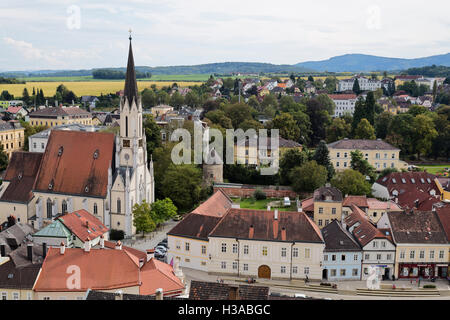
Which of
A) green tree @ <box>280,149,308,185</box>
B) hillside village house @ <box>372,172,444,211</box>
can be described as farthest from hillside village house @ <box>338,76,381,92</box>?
hillside village house @ <box>372,172,444,211</box>

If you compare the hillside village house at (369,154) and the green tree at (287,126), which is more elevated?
the green tree at (287,126)

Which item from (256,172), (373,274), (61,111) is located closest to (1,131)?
(61,111)

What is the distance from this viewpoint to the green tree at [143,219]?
44.3 m

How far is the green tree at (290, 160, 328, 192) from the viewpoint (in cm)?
5803

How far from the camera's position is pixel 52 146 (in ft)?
156

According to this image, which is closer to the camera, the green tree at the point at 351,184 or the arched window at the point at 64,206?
the arched window at the point at 64,206

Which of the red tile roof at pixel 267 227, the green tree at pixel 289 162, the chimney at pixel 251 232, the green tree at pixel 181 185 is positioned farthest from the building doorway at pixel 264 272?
the green tree at pixel 289 162

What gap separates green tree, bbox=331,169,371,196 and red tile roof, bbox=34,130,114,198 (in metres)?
25.8

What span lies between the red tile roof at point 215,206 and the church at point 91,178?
7.46 metres

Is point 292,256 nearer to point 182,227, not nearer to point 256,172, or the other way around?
point 182,227

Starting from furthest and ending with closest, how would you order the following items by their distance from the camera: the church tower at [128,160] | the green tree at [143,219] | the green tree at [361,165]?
1. the green tree at [361,165]
2. the church tower at [128,160]
3. the green tree at [143,219]

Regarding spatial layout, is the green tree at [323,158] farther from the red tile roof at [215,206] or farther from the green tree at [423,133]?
the green tree at [423,133]

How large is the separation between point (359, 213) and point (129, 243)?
68.8 feet

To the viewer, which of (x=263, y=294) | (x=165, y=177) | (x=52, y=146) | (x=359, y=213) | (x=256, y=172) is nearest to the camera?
(x=263, y=294)
